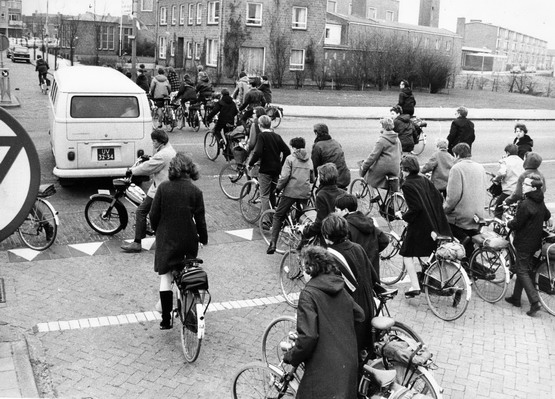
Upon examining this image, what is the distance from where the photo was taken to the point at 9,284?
847cm

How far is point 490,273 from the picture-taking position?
8453 mm

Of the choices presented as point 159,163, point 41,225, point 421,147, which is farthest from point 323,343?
point 421,147

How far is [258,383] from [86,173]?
26.3ft

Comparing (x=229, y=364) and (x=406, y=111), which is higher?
(x=406, y=111)

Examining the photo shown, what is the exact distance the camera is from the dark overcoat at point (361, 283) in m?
5.43

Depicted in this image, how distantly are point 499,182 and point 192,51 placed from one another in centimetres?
4023

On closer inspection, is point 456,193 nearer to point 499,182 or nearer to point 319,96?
point 499,182

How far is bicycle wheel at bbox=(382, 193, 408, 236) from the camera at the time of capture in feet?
37.6

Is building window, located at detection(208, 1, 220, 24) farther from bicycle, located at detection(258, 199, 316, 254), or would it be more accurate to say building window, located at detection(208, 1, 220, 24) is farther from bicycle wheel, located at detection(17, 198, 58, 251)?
bicycle wheel, located at detection(17, 198, 58, 251)

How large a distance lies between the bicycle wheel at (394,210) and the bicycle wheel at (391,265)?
1807 mm

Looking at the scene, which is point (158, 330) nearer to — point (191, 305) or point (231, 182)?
point (191, 305)

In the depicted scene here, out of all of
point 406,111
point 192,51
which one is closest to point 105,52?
point 192,51

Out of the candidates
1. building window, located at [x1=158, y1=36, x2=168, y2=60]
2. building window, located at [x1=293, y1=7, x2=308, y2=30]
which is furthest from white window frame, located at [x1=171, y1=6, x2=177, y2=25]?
building window, located at [x1=293, y1=7, x2=308, y2=30]

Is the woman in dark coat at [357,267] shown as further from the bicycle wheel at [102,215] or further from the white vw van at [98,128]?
the white vw van at [98,128]
